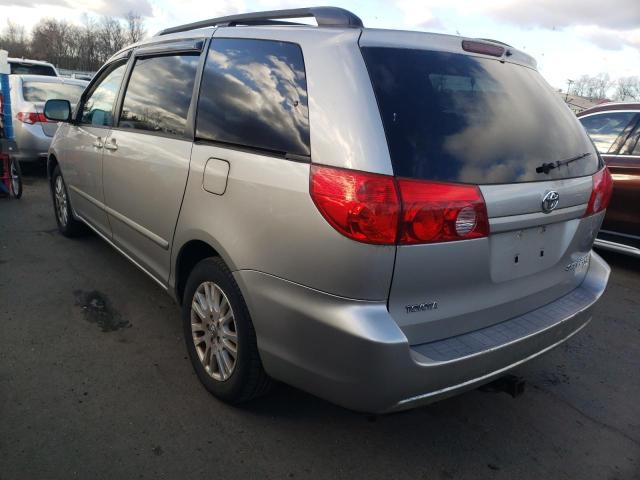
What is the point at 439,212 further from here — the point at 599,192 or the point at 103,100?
the point at 103,100

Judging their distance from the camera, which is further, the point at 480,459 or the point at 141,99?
the point at 141,99

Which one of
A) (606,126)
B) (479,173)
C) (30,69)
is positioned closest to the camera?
(479,173)

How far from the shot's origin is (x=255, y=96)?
2.38 meters

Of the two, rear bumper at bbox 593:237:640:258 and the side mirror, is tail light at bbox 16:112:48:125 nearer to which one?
the side mirror

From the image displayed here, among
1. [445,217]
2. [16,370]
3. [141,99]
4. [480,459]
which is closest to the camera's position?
[445,217]

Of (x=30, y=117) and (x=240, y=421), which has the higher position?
(x=30, y=117)

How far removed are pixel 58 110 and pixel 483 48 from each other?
364 centimetres

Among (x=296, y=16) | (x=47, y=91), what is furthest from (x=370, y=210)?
(x=47, y=91)

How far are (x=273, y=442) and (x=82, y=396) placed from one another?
1.02 m

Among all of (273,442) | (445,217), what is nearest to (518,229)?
(445,217)

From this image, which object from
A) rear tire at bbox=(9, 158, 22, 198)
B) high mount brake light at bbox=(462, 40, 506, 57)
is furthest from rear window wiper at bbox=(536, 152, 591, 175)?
rear tire at bbox=(9, 158, 22, 198)

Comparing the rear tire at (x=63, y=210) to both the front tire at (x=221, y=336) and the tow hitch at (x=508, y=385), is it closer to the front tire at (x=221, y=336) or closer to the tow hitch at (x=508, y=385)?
the front tire at (x=221, y=336)

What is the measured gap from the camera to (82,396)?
8.63ft

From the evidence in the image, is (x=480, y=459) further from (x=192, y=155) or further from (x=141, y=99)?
(x=141, y=99)
